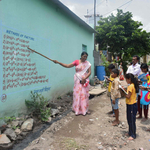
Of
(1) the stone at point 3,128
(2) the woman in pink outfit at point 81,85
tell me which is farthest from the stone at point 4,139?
(2) the woman in pink outfit at point 81,85

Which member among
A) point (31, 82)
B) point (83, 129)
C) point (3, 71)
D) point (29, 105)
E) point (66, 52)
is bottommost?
point (83, 129)

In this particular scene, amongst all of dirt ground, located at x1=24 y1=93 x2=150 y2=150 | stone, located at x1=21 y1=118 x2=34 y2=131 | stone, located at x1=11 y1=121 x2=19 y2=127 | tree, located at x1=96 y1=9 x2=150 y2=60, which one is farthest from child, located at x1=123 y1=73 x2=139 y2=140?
tree, located at x1=96 y1=9 x2=150 y2=60

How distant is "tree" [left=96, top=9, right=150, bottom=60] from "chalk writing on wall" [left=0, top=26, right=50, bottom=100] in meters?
10.3

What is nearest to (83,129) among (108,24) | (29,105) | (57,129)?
(57,129)

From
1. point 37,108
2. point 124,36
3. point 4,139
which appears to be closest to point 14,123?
point 4,139

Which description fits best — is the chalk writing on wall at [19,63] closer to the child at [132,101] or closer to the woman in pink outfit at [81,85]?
the woman in pink outfit at [81,85]

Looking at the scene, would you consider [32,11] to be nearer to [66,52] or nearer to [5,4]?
[5,4]

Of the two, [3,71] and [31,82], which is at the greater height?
[3,71]

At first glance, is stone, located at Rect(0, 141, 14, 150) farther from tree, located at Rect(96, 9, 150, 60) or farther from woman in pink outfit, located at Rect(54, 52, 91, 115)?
tree, located at Rect(96, 9, 150, 60)

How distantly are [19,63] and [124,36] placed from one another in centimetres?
1195

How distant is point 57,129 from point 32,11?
3.04 meters

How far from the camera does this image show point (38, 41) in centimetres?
399

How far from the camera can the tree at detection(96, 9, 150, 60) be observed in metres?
13.0

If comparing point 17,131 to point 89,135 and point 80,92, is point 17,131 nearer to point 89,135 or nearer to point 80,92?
point 89,135
